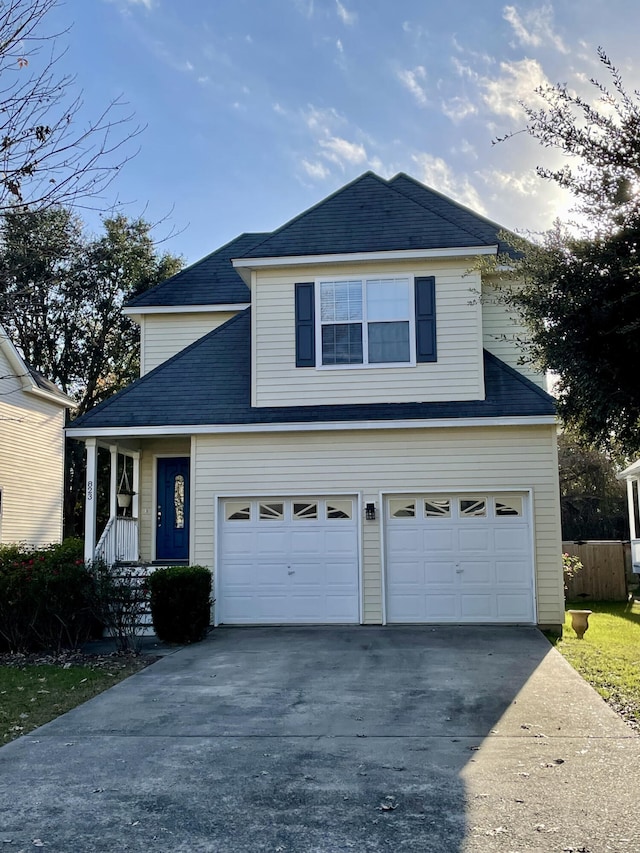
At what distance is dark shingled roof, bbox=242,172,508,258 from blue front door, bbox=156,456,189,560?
462 centimetres

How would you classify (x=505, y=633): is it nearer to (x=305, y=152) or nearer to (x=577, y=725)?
(x=577, y=725)

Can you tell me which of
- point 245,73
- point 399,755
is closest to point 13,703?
point 399,755

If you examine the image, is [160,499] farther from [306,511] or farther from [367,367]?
[367,367]

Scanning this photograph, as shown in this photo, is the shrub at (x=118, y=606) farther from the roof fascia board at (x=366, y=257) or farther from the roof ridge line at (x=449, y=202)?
the roof ridge line at (x=449, y=202)

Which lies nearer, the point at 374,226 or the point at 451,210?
the point at 374,226

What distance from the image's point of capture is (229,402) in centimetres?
1415

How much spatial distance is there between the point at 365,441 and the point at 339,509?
1279 millimetres

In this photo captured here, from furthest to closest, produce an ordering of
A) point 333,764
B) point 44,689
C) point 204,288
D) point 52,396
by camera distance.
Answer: point 52,396
point 204,288
point 44,689
point 333,764

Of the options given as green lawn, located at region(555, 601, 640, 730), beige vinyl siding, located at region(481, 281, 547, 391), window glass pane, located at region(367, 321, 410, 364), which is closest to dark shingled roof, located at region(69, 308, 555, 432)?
beige vinyl siding, located at region(481, 281, 547, 391)

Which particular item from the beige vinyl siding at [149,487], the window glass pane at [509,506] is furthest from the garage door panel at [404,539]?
the beige vinyl siding at [149,487]

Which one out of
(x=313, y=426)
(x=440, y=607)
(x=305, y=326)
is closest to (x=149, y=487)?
(x=313, y=426)

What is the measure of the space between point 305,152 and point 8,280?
6190 millimetres

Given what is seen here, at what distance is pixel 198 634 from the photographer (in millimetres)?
12281

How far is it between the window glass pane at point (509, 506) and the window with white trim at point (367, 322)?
9.69 feet
